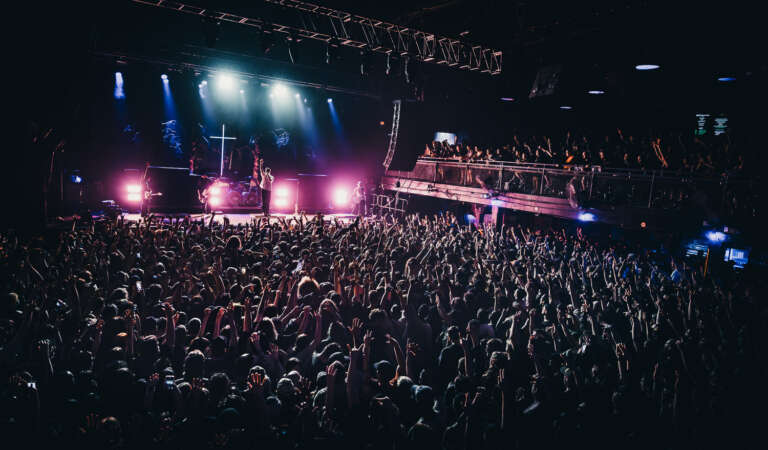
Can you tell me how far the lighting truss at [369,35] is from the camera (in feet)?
33.9

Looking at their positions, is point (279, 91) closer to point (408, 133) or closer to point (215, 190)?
point (215, 190)

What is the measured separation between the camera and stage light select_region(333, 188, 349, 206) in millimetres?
17672

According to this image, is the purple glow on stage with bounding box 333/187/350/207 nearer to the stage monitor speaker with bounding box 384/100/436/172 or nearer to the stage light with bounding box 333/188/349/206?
the stage light with bounding box 333/188/349/206

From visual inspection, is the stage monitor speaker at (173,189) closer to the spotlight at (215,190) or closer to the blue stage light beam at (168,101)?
the spotlight at (215,190)

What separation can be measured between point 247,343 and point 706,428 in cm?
312

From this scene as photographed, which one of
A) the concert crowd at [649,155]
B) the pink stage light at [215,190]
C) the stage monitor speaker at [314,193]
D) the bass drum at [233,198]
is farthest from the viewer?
the stage monitor speaker at [314,193]

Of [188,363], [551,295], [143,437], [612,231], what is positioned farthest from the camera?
[612,231]

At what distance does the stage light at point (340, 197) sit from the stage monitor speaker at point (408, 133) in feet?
8.42

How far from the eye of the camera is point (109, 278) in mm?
5121

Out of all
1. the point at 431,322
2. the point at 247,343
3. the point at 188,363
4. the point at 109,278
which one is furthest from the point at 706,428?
the point at 109,278

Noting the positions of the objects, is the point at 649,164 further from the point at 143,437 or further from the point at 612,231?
the point at 143,437

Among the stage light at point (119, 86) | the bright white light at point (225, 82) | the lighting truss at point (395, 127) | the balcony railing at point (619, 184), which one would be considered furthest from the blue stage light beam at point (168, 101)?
the balcony railing at point (619, 184)

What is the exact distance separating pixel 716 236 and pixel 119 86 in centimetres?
1642

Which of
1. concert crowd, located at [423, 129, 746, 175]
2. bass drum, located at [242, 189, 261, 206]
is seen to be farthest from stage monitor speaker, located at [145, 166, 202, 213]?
concert crowd, located at [423, 129, 746, 175]
